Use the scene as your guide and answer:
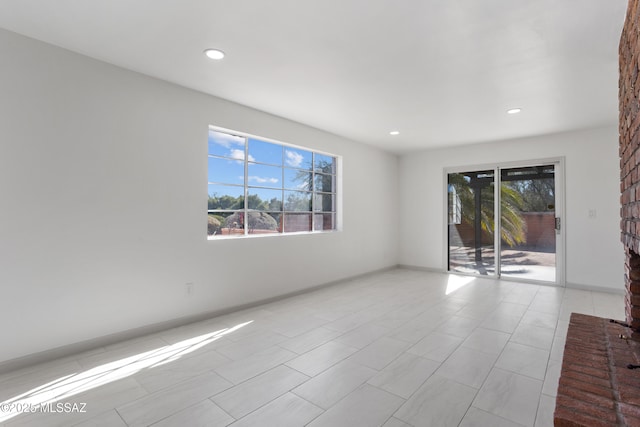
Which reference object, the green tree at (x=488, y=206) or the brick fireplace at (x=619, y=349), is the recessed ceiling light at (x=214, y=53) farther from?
the green tree at (x=488, y=206)

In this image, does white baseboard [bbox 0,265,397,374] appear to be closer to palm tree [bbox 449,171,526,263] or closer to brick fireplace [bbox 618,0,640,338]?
brick fireplace [bbox 618,0,640,338]

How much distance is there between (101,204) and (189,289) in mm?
1218

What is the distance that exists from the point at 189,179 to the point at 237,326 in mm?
1680

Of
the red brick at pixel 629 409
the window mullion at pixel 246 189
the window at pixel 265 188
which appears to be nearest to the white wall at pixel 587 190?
the window at pixel 265 188

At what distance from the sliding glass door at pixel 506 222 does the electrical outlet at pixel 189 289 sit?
499 centimetres

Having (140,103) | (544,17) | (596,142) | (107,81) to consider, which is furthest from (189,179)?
(596,142)

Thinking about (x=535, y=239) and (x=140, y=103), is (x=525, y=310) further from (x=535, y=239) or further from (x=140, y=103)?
(x=140, y=103)

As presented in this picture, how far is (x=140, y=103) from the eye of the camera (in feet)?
10.1

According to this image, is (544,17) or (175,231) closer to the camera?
(544,17)

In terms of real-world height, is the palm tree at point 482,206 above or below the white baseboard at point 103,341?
above

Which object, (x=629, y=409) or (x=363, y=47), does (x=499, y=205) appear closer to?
(x=363, y=47)

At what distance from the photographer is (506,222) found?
5664mm

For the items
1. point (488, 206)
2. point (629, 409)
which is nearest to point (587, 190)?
point (488, 206)

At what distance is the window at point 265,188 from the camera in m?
3.86
